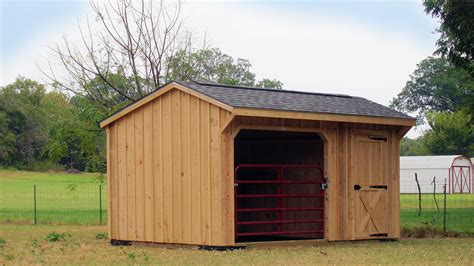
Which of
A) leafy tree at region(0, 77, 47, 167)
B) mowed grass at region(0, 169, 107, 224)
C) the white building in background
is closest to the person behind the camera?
mowed grass at region(0, 169, 107, 224)

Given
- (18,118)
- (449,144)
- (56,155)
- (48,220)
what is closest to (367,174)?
(56,155)

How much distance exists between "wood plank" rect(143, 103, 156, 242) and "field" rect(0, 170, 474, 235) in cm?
677

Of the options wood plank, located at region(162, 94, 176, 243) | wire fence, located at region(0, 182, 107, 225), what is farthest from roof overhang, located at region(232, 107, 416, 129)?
wire fence, located at region(0, 182, 107, 225)

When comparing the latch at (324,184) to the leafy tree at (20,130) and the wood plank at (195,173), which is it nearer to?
the wood plank at (195,173)

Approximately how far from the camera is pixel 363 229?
15.6m

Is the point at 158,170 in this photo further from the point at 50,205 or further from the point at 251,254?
the point at 50,205

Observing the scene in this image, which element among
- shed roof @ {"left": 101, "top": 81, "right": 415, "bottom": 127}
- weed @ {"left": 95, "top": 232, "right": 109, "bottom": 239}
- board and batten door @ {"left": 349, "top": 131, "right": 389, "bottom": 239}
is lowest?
weed @ {"left": 95, "top": 232, "right": 109, "bottom": 239}

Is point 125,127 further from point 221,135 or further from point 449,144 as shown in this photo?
point 449,144

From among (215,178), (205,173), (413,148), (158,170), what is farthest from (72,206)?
(413,148)

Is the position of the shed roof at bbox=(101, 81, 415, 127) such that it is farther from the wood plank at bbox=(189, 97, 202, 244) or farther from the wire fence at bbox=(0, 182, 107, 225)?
the wire fence at bbox=(0, 182, 107, 225)

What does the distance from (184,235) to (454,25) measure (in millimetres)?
9101

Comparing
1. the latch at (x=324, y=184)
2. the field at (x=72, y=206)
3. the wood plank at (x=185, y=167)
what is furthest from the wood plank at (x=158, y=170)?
the field at (x=72, y=206)

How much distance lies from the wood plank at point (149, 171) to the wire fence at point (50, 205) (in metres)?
7.64

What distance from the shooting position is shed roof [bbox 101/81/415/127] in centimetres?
1392
